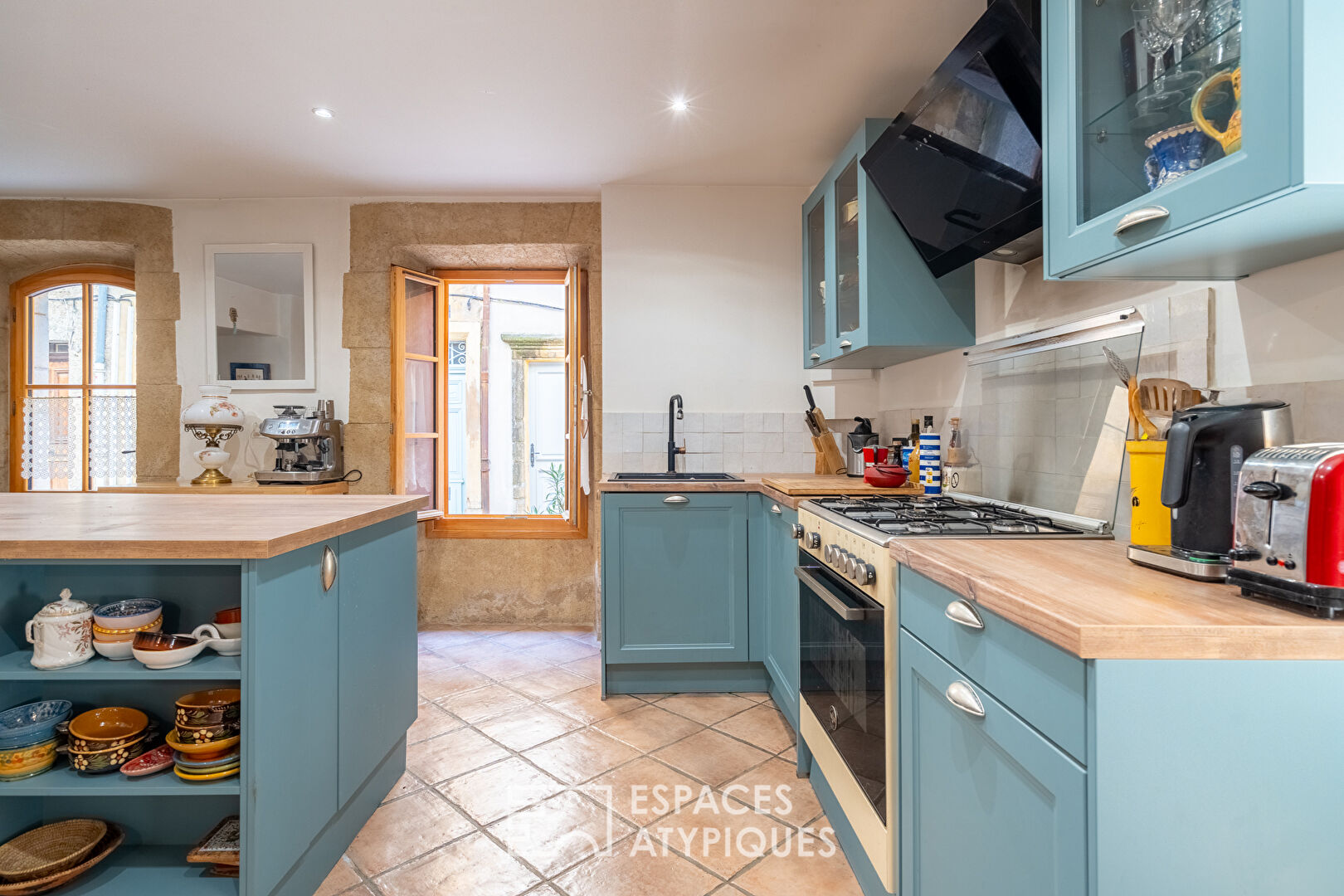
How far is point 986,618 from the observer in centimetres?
95

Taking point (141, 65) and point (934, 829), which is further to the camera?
point (141, 65)

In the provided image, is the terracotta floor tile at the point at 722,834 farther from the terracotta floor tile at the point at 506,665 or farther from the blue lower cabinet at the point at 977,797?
the terracotta floor tile at the point at 506,665

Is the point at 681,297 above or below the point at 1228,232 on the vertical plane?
above

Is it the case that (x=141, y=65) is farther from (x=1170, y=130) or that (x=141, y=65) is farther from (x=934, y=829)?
(x=934, y=829)

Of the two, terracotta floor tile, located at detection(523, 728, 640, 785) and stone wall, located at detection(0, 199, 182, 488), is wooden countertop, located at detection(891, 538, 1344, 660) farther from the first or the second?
stone wall, located at detection(0, 199, 182, 488)

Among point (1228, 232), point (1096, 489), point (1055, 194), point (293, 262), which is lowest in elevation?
point (1096, 489)

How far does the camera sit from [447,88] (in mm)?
2496

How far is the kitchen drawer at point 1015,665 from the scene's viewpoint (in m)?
0.76

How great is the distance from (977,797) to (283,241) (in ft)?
13.5

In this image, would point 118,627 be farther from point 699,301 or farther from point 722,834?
point 699,301

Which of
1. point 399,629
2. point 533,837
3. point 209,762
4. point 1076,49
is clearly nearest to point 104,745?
point 209,762

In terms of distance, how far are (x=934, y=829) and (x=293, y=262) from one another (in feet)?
13.1

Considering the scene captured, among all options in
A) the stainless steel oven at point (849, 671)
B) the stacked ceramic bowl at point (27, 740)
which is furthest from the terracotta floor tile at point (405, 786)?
the stainless steel oven at point (849, 671)

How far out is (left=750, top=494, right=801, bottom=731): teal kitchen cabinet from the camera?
2.21 meters
